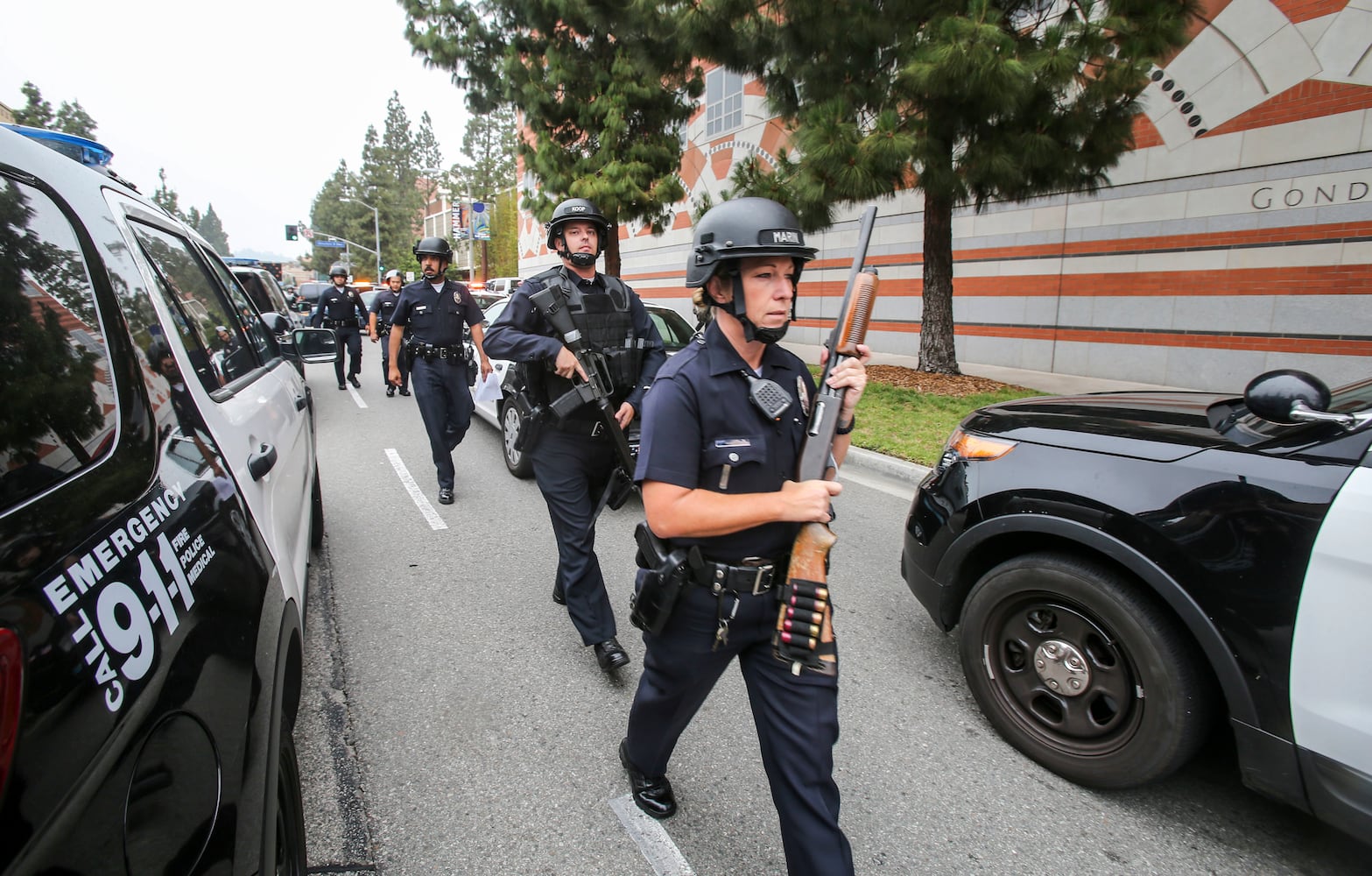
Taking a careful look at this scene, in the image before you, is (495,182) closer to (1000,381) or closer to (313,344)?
(1000,381)

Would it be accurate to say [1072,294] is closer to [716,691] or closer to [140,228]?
[716,691]

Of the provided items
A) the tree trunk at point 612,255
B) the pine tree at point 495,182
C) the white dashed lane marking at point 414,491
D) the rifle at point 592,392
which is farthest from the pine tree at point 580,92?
the pine tree at point 495,182

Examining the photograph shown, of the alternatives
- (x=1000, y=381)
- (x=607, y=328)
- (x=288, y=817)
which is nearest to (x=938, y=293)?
(x=1000, y=381)

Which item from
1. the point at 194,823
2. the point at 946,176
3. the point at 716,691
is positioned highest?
the point at 946,176

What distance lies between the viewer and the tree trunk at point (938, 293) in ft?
31.2

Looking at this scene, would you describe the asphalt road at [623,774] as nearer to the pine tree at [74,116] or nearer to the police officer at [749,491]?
the police officer at [749,491]

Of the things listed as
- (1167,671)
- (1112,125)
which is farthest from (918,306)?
(1167,671)

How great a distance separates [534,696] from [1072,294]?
1133cm

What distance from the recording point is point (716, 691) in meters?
3.00

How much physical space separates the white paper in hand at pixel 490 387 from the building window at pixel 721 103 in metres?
14.0

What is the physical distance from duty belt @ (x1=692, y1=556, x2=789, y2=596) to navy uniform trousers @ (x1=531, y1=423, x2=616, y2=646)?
1346 mm

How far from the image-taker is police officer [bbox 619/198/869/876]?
164 centimetres

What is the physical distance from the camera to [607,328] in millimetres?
3367

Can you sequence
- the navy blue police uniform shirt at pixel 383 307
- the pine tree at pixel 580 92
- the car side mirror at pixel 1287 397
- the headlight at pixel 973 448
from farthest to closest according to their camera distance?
the pine tree at pixel 580 92 < the navy blue police uniform shirt at pixel 383 307 < the headlight at pixel 973 448 < the car side mirror at pixel 1287 397
